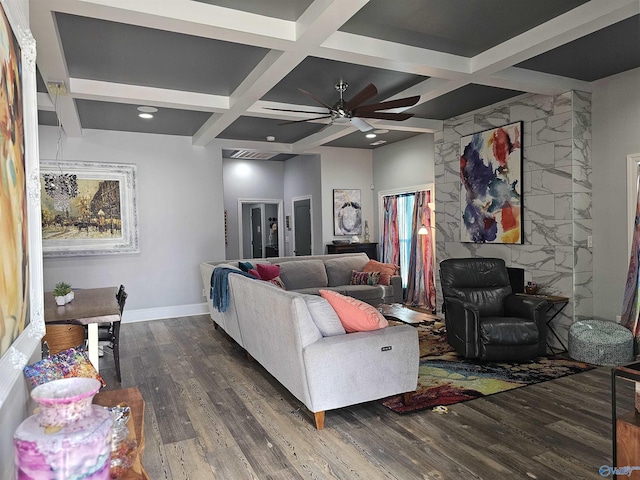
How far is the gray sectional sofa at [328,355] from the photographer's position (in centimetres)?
296

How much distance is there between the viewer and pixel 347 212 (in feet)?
26.8

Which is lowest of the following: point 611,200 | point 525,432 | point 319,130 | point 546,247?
point 525,432

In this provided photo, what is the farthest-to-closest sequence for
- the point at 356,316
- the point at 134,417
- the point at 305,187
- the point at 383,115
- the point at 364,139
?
the point at 305,187
the point at 364,139
the point at 383,115
the point at 356,316
the point at 134,417

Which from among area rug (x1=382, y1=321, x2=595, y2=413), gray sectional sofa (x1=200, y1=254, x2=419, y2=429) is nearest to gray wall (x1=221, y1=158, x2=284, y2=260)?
area rug (x1=382, y1=321, x2=595, y2=413)

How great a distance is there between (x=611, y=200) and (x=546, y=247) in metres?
0.77

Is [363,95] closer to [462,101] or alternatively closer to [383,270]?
[462,101]

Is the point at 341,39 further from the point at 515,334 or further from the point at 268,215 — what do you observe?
the point at 268,215

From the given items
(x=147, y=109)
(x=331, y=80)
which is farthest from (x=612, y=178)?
(x=147, y=109)

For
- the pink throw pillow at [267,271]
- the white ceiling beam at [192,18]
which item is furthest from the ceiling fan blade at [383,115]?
the pink throw pillow at [267,271]

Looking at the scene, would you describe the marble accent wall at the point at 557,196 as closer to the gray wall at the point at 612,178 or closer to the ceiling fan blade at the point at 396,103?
the gray wall at the point at 612,178

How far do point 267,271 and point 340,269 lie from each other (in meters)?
1.32

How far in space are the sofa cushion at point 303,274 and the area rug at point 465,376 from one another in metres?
2.29

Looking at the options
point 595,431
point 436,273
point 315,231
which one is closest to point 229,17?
point 595,431

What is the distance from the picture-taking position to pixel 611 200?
14.6 ft
